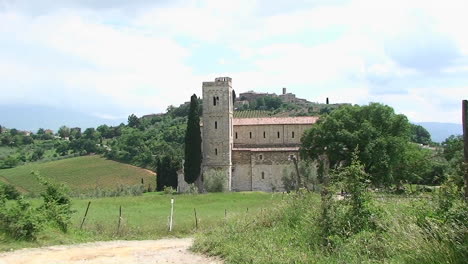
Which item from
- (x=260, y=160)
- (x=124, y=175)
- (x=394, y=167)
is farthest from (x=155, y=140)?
(x=394, y=167)

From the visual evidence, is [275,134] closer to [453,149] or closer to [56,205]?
[453,149]

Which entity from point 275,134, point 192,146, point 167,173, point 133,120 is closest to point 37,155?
point 133,120

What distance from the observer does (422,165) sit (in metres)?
54.2

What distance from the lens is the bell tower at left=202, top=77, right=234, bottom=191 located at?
6812cm

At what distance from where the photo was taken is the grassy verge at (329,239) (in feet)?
29.0

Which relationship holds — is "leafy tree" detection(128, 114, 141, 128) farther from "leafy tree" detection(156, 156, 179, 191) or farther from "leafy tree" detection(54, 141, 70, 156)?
"leafy tree" detection(156, 156, 179, 191)

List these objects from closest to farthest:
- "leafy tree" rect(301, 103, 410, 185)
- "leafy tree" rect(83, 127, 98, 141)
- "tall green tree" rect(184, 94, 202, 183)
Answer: "leafy tree" rect(301, 103, 410, 185), "tall green tree" rect(184, 94, 202, 183), "leafy tree" rect(83, 127, 98, 141)

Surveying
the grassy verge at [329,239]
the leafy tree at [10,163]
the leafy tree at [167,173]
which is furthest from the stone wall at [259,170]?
the leafy tree at [10,163]

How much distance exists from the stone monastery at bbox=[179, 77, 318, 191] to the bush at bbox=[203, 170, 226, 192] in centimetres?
183

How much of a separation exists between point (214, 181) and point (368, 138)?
826 inches

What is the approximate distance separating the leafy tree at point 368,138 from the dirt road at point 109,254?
35.7m

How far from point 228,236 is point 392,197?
533 centimetres

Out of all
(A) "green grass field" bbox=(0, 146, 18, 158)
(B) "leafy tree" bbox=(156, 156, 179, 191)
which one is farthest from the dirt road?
(A) "green grass field" bbox=(0, 146, 18, 158)

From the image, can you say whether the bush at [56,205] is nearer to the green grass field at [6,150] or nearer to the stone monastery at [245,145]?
the stone monastery at [245,145]
